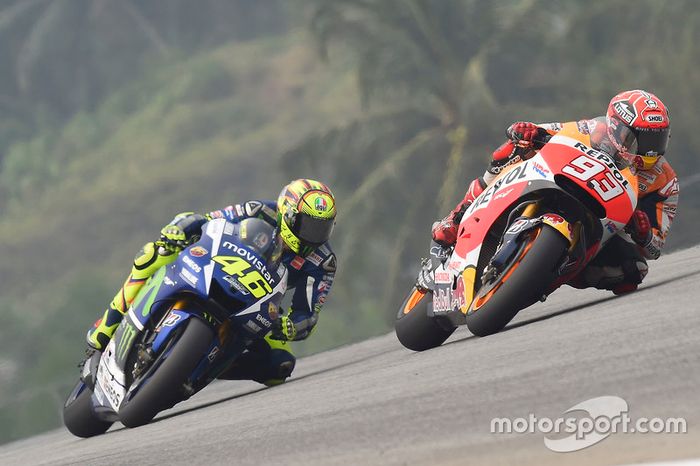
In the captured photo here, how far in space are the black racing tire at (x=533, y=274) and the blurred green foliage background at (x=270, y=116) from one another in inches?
363

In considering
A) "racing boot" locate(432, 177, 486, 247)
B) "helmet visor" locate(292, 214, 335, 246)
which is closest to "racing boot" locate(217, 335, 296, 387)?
"helmet visor" locate(292, 214, 335, 246)

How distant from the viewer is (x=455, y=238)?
909 cm

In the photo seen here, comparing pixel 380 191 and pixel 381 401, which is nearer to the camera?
pixel 381 401

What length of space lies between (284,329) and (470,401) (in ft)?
10.9

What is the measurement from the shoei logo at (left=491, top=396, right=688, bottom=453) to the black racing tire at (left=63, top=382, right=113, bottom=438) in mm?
4469

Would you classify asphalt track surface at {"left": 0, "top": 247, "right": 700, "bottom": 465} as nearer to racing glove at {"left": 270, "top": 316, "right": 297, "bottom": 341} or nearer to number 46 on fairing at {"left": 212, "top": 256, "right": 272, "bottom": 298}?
racing glove at {"left": 270, "top": 316, "right": 297, "bottom": 341}

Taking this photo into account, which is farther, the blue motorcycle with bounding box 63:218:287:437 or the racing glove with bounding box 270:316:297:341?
the racing glove with bounding box 270:316:297:341

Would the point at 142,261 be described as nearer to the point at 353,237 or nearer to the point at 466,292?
the point at 466,292

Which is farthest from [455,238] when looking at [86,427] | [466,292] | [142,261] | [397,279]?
[397,279]

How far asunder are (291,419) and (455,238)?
240 centimetres

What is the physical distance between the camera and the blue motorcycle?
8492 mm

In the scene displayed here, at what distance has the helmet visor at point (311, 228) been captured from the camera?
9445 mm

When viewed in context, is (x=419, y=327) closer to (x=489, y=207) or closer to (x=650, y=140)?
(x=489, y=207)

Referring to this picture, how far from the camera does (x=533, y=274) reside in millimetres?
7680
